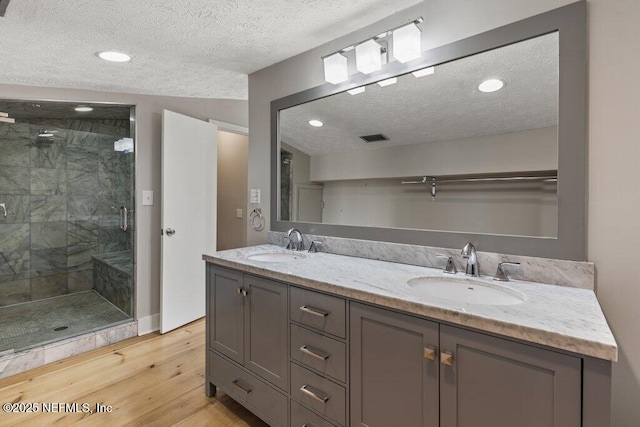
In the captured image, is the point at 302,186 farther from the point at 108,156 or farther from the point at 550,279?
the point at 108,156

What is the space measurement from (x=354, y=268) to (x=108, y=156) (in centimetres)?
302

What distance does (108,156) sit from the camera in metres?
3.23

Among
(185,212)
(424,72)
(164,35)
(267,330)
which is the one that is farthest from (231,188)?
(424,72)

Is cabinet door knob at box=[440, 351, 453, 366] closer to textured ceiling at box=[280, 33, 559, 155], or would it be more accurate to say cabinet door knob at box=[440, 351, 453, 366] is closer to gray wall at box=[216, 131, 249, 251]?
textured ceiling at box=[280, 33, 559, 155]

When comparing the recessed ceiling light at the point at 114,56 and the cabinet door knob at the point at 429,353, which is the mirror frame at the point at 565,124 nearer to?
the cabinet door knob at the point at 429,353

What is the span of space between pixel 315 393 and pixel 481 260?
0.93 meters

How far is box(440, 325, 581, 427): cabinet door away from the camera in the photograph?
80cm

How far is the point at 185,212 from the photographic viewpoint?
2.88m

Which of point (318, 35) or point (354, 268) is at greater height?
point (318, 35)

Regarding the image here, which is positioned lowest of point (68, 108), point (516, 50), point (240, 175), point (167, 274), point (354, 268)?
point (167, 274)

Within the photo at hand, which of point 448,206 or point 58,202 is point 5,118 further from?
point 448,206

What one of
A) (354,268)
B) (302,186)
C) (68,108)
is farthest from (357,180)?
(68,108)

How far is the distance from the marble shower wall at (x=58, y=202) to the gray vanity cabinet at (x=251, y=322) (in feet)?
5.25

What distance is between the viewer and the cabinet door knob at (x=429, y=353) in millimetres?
1002
